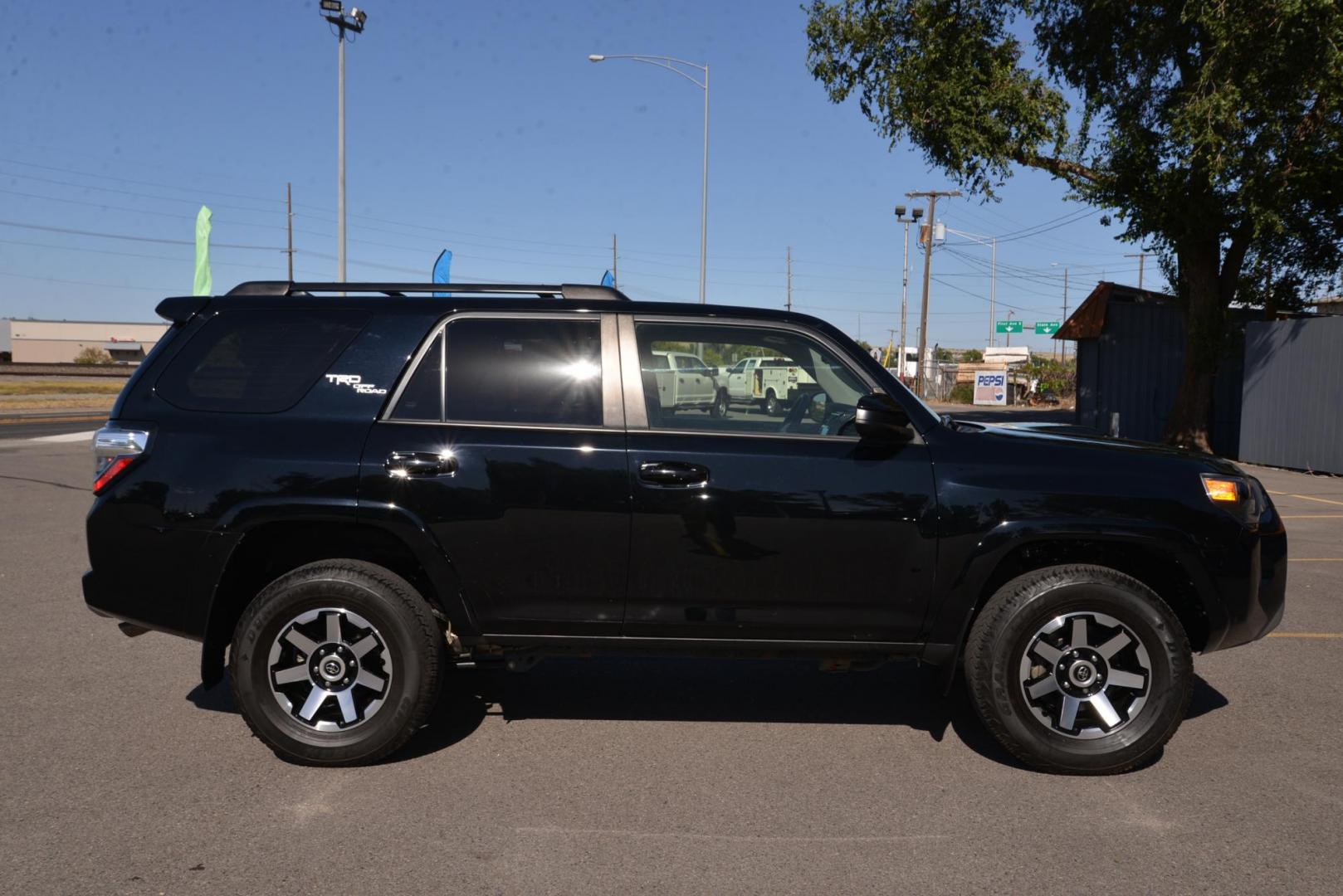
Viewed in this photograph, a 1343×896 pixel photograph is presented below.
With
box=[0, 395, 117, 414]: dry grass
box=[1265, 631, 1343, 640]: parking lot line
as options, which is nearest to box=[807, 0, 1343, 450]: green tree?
box=[1265, 631, 1343, 640]: parking lot line

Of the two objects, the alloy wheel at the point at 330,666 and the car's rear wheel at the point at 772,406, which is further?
the car's rear wheel at the point at 772,406

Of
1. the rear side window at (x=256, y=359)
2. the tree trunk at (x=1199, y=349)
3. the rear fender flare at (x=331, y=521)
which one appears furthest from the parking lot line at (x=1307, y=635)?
the tree trunk at (x=1199, y=349)

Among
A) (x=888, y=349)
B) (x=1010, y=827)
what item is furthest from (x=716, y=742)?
(x=888, y=349)

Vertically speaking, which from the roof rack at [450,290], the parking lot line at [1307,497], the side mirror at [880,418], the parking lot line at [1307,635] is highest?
the roof rack at [450,290]

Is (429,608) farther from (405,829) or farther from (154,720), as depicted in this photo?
(154,720)

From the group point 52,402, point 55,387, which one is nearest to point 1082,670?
point 52,402

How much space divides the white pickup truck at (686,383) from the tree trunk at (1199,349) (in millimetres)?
18729

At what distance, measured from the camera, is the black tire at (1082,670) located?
171 inches

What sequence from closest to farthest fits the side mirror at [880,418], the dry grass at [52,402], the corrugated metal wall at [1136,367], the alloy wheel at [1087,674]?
the side mirror at [880,418] → the alloy wheel at [1087,674] → the corrugated metal wall at [1136,367] → the dry grass at [52,402]

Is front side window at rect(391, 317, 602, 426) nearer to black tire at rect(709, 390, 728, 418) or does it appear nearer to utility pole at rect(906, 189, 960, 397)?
black tire at rect(709, 390, 728, 418)

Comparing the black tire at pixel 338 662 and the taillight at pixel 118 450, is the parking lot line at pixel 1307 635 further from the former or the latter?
the taillight at pixel 118 450

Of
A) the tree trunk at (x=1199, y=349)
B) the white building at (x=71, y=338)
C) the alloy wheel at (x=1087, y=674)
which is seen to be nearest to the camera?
the alloy wheel at (x=1087, y=674)

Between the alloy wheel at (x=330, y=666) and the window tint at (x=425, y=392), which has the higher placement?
the window tint at (x=425, y=392)

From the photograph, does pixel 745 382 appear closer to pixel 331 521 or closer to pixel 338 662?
pixel 331 521
